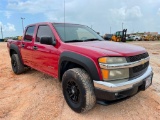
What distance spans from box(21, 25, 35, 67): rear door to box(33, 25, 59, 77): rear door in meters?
0.30

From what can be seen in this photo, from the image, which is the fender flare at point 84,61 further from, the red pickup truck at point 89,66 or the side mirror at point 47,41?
the side mirror at point 47,41

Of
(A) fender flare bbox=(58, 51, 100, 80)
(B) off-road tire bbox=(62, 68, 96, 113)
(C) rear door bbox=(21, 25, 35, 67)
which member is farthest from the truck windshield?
(C) rear door bbox=(21, 25, 35, 67)

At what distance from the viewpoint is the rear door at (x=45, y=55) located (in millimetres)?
4027

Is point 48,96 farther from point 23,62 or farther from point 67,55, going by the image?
point 23,62

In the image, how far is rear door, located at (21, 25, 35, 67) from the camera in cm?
511

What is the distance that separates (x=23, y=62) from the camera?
5.86 meters

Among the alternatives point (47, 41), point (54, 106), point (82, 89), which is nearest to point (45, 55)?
point (47, 41)

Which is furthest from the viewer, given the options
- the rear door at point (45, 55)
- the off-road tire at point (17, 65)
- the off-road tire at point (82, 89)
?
the off-road tire at point (17, 65)

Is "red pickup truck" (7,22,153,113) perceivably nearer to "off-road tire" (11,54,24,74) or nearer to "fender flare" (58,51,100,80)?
"fender flare" (58,51,100,80)

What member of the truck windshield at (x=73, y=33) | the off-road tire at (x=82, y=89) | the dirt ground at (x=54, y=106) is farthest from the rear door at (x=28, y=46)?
the off-road tire at (x=82, y=89)

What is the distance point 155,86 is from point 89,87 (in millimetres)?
2445

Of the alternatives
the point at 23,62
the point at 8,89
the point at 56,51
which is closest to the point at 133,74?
the point at 56,51

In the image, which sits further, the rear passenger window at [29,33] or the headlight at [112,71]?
the rear passenger window at [29,33]

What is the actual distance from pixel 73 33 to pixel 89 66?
4.84 ft
